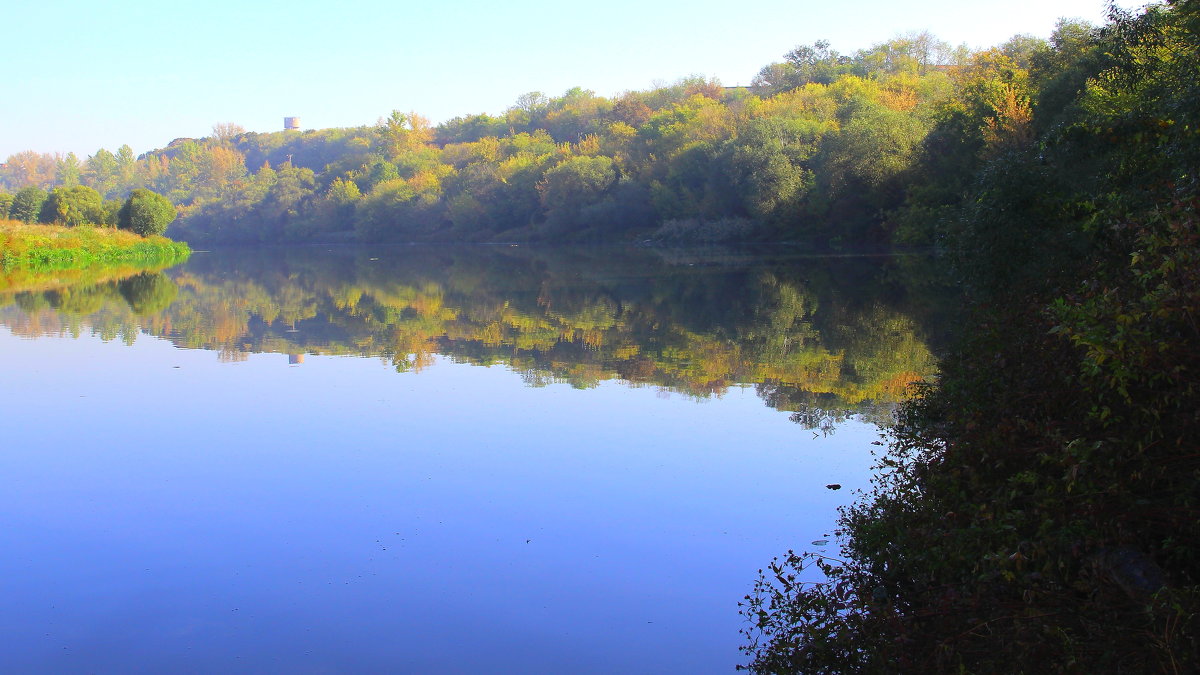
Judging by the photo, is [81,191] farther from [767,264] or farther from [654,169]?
[767,264]

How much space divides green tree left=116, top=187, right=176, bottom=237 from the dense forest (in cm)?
110

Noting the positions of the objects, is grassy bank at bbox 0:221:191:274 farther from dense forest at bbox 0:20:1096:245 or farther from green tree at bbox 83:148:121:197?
green tree at bbox 83:148:121:197

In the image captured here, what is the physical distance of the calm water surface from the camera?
17.1 ft

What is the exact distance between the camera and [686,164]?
65250mm

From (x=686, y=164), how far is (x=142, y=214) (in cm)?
3540

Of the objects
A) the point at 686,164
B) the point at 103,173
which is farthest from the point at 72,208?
the point at 103,173

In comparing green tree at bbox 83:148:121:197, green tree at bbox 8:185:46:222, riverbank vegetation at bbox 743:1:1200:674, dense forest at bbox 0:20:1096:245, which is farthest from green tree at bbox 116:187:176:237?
green tree at bbox 83:148:121:197

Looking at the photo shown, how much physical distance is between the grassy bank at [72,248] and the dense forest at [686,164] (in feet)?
17.0

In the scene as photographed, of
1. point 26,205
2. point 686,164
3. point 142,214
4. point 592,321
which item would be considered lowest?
point 592,321

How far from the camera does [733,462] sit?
838 cm

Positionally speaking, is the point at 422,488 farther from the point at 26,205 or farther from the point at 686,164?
the point at 26,205

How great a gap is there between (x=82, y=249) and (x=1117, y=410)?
52859 millimetres

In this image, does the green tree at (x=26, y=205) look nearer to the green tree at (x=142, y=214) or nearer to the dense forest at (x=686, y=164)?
the dense forest at (x=686, y=164)

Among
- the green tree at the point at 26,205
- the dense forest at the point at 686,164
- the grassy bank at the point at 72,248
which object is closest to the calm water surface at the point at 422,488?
the dense forest at the point at 686,164
